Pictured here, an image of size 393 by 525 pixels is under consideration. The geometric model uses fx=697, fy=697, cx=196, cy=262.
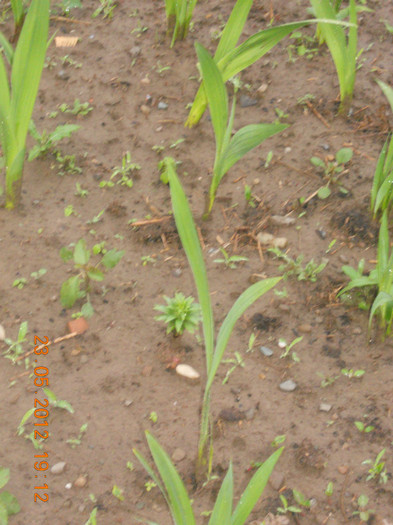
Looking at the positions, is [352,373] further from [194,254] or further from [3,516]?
[3,516]

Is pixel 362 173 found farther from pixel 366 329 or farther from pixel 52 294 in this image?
pixel 52 294

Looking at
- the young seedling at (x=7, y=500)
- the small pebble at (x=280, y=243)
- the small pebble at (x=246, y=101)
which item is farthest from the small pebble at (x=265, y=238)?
the young seedling at (x=7, y=500)

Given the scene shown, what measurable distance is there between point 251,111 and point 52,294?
92cm

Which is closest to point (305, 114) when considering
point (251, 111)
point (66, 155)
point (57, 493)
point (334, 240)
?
point (251, 111)

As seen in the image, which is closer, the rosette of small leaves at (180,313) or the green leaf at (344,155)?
the rosette of small leaves at (180,313)

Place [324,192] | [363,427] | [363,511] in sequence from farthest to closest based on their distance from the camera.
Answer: [324,192]
[363,427]
[363,511]

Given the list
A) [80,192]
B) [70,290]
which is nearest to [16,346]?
[70,290]

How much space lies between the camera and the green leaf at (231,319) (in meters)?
1.34

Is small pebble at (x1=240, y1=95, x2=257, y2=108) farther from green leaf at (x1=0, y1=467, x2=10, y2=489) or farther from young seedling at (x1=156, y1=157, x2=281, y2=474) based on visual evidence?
green leaf at (x1=0, y1=467, x2=10, y2=489)

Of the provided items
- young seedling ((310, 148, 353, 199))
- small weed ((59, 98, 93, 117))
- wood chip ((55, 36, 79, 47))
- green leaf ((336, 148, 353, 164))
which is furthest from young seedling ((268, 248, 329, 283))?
wood chip ((55, 36, 79, 47))

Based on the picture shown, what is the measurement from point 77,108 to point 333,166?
0.84 m

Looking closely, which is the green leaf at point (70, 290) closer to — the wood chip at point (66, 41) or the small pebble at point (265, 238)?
the small pebble at point (265, 238)

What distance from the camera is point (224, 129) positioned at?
Answer: 1807 mm

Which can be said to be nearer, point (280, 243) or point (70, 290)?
point (70, 290)
